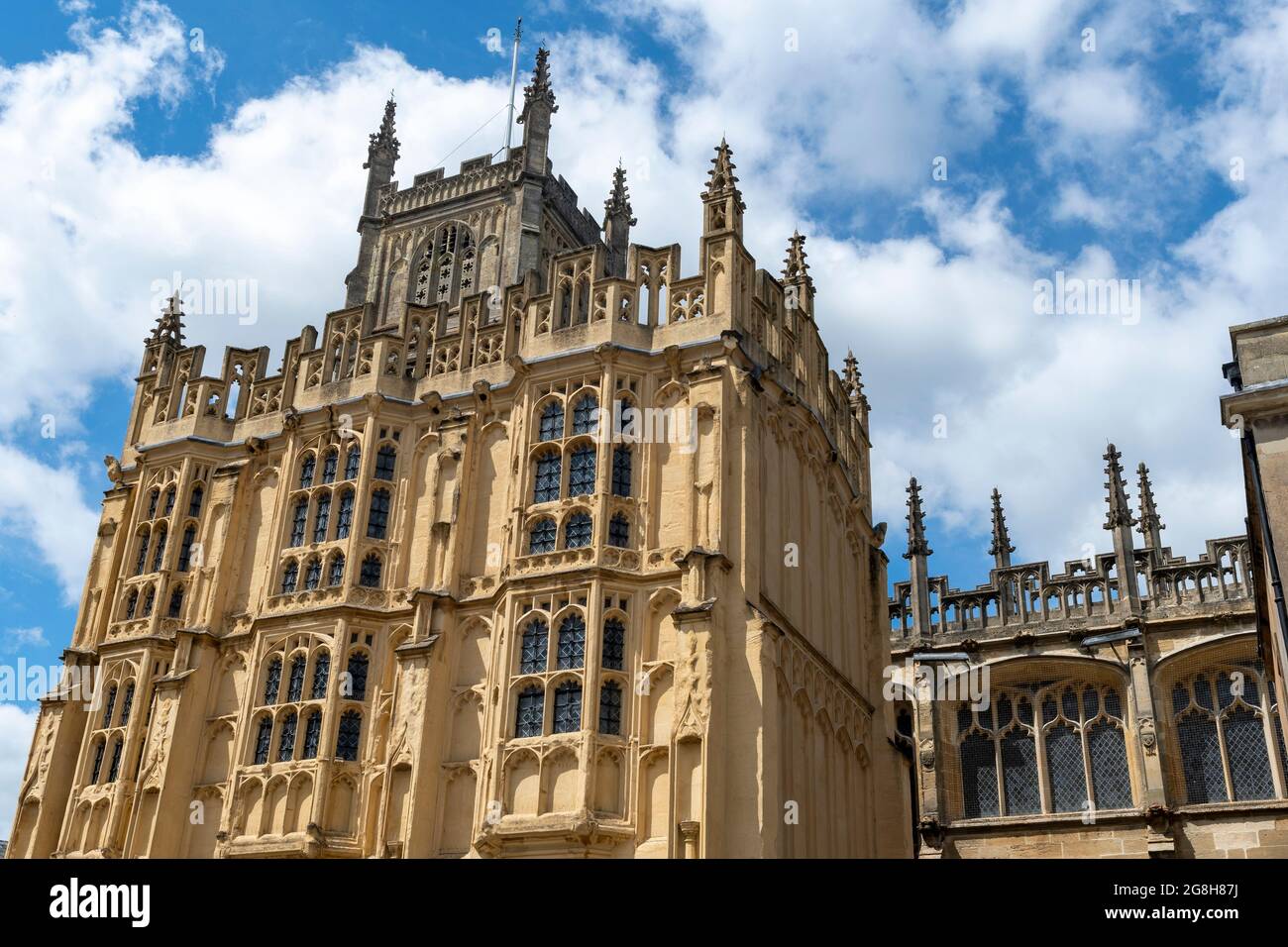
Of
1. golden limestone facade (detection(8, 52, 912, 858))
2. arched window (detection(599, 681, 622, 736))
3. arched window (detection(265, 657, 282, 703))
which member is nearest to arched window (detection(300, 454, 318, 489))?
golden limestone facade (detection(8, 52, 912, 858))

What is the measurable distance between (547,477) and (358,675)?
5.17 metres

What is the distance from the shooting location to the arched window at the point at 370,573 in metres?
25.4

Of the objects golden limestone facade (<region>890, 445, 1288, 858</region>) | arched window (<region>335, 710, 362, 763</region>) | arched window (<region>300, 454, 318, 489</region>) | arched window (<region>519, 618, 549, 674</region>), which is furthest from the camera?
golden limestone facade (<region>890, 445, 1288, 858</region>)

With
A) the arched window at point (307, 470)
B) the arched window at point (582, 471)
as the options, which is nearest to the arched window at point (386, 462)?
the arched window at point (307, 470)

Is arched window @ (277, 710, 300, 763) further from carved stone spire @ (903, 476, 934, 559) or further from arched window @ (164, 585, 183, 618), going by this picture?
carved stone spire @ (903, 476, 934, 559)

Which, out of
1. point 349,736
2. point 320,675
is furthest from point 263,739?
point 349,736

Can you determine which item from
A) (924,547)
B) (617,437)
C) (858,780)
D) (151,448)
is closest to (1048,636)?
(924,547)

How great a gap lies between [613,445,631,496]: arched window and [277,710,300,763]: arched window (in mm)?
7398

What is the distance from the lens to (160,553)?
91.8ft

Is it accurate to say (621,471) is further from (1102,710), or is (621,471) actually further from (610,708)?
(1102,710)

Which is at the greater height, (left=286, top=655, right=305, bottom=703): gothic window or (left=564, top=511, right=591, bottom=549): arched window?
(left=564, top=511, right=591, bottom=549): arched window

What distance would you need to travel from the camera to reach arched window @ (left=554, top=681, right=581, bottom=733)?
72.0ft

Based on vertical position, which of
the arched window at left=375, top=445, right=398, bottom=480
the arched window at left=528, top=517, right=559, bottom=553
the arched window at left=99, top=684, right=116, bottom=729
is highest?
the arched window at left=375, top=445, right=398, bottom=480
